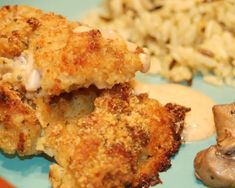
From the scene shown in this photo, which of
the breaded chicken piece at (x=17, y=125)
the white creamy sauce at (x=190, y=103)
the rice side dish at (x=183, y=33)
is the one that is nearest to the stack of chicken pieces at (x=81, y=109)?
the breaded chicken piece at (x=17, y=125)

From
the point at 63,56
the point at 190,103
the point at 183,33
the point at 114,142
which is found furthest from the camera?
the point at 183,33

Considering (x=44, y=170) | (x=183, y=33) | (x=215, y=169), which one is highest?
(x=183, y=33)

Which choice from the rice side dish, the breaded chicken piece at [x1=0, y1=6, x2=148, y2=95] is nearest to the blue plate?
the breaded chicken piece at [x1=0, y1=6, x2=148, y2=95]

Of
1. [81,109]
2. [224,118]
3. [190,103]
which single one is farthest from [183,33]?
[81,109]

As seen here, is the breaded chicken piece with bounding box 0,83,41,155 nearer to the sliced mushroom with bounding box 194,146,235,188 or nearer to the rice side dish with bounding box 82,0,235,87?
the sliced mushroom with bounding box 194,146,235,188

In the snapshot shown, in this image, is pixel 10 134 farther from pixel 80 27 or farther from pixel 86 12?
pixel 86 12

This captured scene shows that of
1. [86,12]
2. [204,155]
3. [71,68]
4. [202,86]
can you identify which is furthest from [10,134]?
[86,12]

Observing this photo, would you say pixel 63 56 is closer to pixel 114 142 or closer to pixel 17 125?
pixel 17 125
